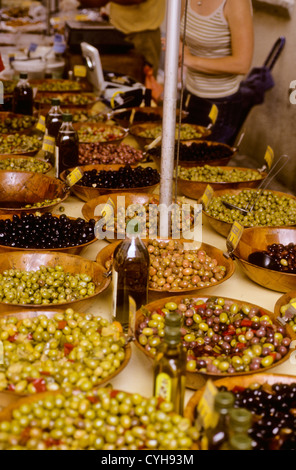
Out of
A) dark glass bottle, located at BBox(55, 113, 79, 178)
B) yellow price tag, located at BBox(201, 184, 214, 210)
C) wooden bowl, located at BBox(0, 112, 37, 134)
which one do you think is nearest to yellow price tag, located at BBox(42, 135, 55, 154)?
dark glass bottle, located at BBox(55, 113, 79, 178)

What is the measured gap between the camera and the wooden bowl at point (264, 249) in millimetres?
1892

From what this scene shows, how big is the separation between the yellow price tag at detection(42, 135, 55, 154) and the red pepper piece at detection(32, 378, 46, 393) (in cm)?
190

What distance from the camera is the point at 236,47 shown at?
342 centimetres

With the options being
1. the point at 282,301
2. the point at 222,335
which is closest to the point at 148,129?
the point at 282,301

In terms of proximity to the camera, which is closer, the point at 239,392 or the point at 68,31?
the point at 239,392

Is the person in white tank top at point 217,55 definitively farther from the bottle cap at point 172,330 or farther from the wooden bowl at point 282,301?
the bottle cap at point 172,330

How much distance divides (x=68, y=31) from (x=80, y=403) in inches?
199

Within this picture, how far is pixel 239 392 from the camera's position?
1.30 metres

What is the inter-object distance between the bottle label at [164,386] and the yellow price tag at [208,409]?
83mm

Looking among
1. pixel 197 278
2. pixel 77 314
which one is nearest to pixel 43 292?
pixel 77 314

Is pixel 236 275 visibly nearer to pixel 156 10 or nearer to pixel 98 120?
pixel 98 120

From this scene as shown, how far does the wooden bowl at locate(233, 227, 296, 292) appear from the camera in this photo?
1892mm

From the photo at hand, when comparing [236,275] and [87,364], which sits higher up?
[87,364]

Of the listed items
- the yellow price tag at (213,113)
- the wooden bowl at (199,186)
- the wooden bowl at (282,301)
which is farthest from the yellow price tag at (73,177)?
the yellow price tag at (213,113)
